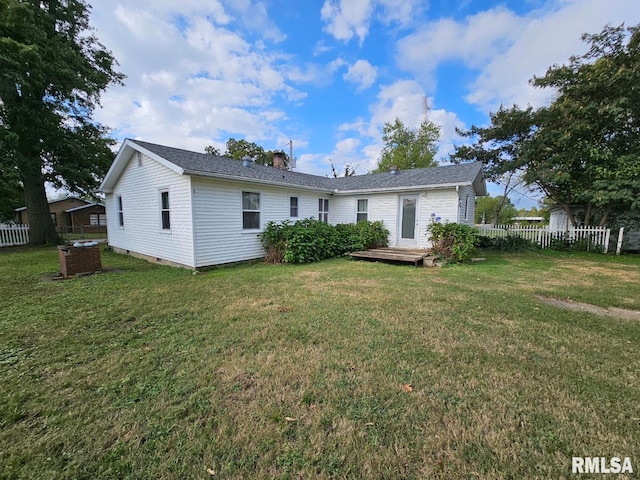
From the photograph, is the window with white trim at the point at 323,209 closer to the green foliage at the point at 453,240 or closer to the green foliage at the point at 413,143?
the green foliage at the point at 453,240

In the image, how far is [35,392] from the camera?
2328mm

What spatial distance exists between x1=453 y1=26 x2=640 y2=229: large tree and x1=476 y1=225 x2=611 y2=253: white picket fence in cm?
102

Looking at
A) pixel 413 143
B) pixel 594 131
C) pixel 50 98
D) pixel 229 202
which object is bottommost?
pixel 229 202

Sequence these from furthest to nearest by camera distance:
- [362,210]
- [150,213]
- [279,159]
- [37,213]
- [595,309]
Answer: [279,159] → [37,213] → [362,210] → [150,213] → [595,309]

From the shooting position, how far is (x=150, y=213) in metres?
9.15

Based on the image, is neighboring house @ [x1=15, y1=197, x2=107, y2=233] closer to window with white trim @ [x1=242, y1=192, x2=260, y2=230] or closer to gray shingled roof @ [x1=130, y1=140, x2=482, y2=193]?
gray shingled roof @ [x1=130, y1=140, x2=482, y2=193]

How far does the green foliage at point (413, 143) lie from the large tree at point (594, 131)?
13821 millimetres

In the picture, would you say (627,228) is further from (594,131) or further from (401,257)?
(401,257)

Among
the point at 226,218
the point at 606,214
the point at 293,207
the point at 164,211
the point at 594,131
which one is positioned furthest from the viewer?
the point at 606,214

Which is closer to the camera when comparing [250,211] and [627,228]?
[250,211]

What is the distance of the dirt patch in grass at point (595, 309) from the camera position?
4135 mm

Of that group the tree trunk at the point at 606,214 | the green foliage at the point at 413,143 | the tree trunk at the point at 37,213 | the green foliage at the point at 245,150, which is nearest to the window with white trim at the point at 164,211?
the tree trunk at the point at 37,213

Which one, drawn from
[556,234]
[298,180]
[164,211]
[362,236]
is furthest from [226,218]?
[556,234]

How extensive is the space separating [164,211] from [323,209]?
6.46 meters
